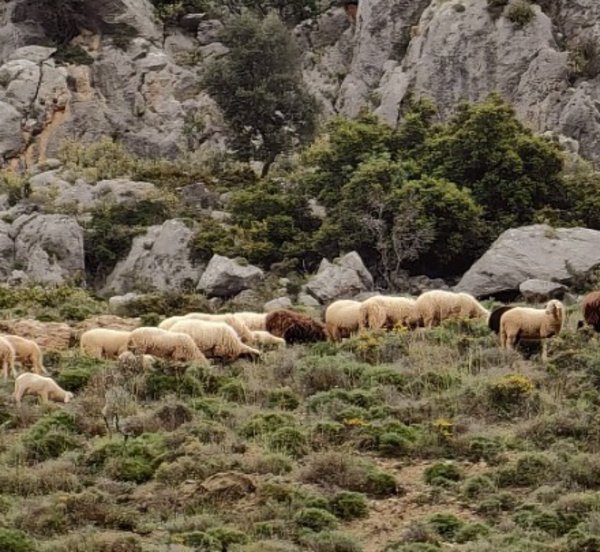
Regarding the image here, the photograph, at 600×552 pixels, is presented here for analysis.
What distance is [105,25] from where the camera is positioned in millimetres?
68375

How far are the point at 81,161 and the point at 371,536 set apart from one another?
43804 mm

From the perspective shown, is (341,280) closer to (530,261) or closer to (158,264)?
(530,261)

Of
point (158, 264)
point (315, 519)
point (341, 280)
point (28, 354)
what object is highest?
point (315, 519)

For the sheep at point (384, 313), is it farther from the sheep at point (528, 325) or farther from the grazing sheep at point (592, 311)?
the grazing sheep at point (592, 311)

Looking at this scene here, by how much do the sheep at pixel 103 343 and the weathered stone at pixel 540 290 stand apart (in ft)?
47.6

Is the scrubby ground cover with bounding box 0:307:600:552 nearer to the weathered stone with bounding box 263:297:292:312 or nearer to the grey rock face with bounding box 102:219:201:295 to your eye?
the weathered stone with bounding box 263:297:292:312

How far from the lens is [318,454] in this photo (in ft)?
66.0

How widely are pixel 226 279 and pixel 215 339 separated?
51.1 feet

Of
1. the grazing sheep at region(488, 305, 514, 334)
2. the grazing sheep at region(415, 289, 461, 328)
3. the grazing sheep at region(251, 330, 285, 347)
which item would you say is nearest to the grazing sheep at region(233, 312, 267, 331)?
the grazing sheep at region(251, 330, 285, 347)

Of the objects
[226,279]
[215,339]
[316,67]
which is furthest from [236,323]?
[316,67]

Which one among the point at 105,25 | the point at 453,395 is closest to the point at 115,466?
the point at 453,395

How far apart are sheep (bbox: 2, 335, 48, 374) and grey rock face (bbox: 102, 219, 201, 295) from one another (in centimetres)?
1731

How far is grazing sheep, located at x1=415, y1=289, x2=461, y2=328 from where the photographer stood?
29.9 metres

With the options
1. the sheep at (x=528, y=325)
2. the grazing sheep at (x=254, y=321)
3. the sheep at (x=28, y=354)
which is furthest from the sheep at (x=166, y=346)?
the sheep at (x=528, y=325)
